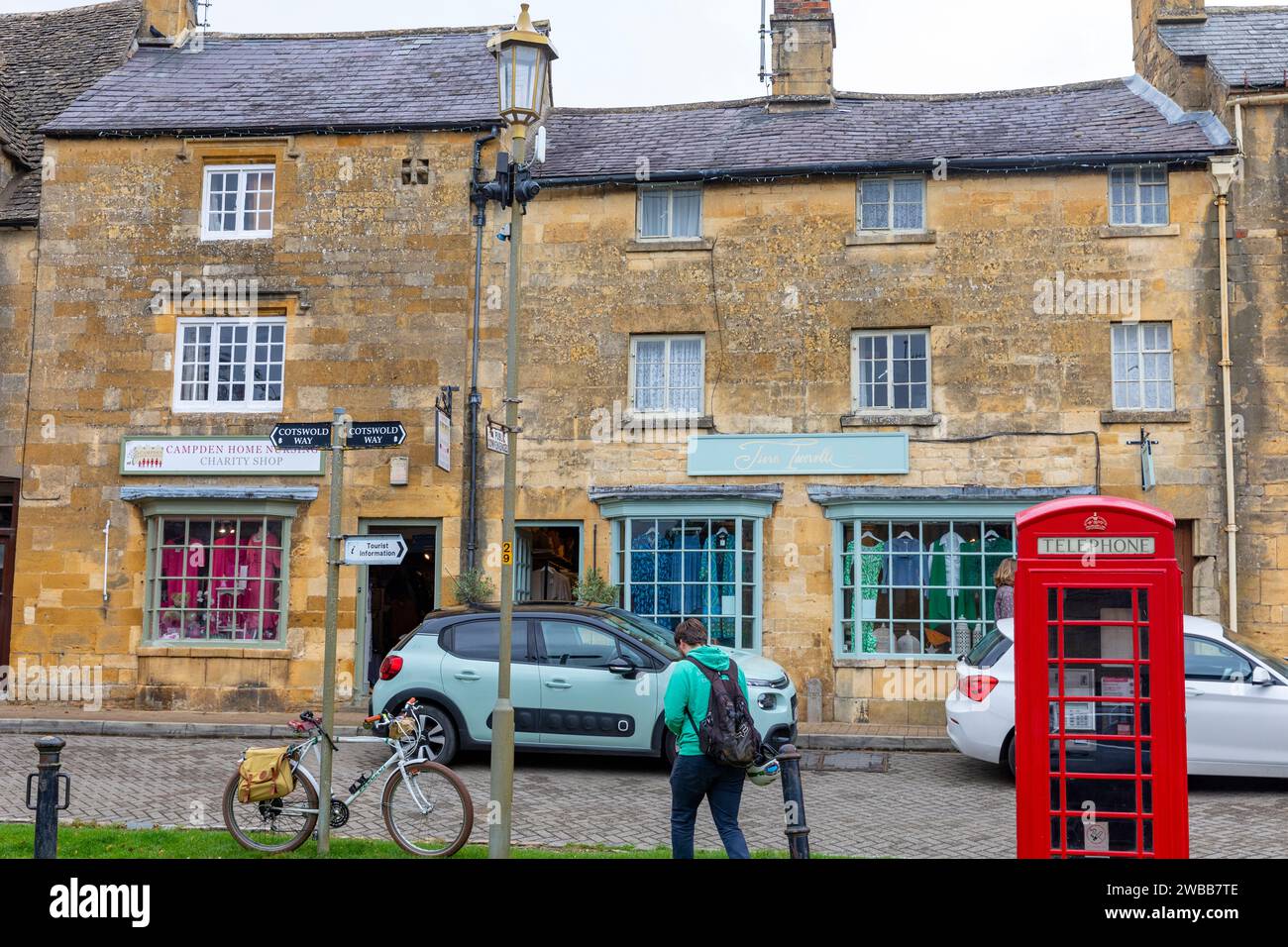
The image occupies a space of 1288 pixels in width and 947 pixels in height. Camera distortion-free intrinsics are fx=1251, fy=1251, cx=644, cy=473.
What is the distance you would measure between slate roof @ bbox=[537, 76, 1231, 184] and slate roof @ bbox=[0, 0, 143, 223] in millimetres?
7837

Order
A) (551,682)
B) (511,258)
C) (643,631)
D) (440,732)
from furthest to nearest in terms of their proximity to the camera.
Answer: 1. (643,631)
2. (440,732)
3. (551,682)
4. (511,258)

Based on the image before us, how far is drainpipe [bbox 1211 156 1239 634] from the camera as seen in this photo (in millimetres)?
15594

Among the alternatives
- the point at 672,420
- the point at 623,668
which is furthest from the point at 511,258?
the point at 672,420

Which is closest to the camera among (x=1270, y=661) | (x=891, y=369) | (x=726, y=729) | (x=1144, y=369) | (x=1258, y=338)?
(x=726, y=729)

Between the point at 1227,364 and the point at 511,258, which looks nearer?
the point at 511,258

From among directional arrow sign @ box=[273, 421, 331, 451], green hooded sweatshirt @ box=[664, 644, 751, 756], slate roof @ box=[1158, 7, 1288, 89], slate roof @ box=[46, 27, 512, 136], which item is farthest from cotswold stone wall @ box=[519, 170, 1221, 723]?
green hooded sweatshirt @ box=[664, 644, 751, 756]

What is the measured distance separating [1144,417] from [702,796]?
34.6 ft

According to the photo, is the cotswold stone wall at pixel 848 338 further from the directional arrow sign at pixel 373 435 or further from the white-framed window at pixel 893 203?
the directional arrow sign at pixel 373 435

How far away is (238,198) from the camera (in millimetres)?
18078

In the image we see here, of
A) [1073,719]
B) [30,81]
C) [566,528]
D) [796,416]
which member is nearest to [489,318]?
[566,528]

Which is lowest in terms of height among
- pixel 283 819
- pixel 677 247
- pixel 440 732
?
pixel 283 819

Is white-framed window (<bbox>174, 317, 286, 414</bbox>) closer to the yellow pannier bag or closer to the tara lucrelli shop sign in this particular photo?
the tara lucrelli shop sign

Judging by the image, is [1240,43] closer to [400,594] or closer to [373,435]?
[400,594]

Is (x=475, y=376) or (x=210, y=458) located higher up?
(x=475, y=376)
